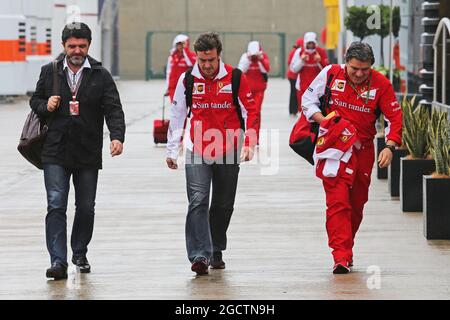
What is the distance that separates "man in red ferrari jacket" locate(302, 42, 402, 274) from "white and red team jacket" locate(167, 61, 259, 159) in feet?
1.52

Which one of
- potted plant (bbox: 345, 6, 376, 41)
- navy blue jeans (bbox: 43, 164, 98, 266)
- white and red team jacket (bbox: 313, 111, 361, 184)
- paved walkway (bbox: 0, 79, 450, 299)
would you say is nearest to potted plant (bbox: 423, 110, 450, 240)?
paved walkway (bbox: 0, 79, 450, 299)

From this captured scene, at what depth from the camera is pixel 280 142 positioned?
24.4 metres

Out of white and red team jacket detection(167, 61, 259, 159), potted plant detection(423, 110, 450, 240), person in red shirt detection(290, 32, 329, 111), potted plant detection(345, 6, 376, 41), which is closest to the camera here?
white and red team jacket detection(167, 61, 259, 159)

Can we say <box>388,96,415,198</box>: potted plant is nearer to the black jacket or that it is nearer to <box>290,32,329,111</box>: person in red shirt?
the black jacket

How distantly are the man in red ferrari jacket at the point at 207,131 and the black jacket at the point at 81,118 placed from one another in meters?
0.45

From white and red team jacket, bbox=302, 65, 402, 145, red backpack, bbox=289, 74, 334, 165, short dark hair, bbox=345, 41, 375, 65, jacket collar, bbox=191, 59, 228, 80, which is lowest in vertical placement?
red backpack, bbox=289, 74, 334, 165

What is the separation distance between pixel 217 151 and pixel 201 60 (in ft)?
2.11

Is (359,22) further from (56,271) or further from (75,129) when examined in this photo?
(56,271)

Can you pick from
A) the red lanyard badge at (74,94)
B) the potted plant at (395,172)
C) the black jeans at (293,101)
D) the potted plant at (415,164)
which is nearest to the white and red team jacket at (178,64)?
the black jeans at (293,101)

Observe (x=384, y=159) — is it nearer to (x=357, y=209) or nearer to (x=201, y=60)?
(x=357, y=209)

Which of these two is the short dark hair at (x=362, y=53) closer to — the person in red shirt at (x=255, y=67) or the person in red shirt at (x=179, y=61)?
the person in red shirt at (x=179, y=61)

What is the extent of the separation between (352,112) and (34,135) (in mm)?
2185

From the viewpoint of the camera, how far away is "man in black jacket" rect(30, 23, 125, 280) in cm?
1030
